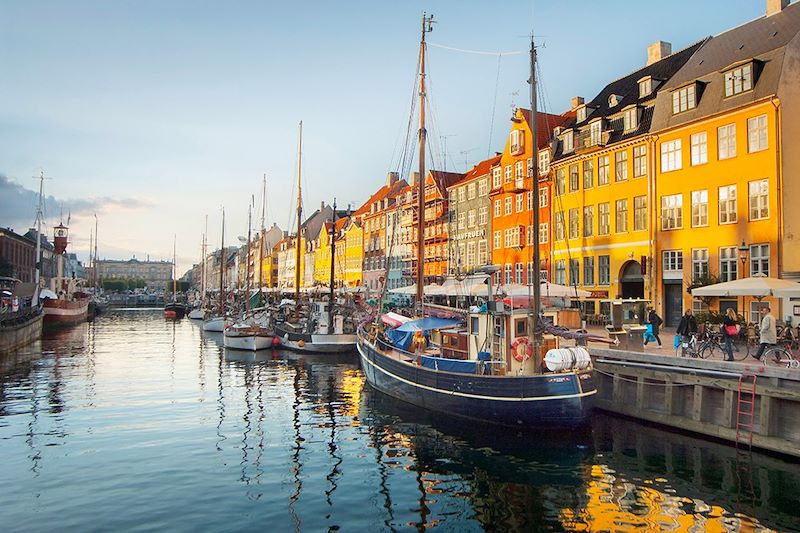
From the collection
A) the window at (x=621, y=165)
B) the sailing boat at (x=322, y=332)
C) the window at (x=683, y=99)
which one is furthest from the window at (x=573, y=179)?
the sailing boat at (x=322, y=332)

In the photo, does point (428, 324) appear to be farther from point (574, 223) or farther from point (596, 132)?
point (596, 132)

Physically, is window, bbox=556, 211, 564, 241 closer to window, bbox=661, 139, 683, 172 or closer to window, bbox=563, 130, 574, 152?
window, bbox=563, 130, 574, 152

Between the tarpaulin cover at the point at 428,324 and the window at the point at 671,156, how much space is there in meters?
20.8

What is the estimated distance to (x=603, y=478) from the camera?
53.7 ft

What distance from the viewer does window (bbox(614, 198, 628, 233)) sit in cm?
4138

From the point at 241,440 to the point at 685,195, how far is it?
30.2m

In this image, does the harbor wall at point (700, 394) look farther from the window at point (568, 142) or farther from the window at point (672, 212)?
the window at point (568, 142)

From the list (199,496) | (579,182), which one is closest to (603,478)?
(199,496)

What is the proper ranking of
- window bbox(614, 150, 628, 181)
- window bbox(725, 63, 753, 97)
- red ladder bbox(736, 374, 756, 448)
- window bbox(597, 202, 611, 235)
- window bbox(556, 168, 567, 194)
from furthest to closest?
window bbox(556, 168, 567, 194) < window bbox(597, 202, 611, 235) < window bbox(614, 150, 628, 181) < window bbox(725, 63, 753, 97) < red ladder bbox(736, 374, 756, 448)

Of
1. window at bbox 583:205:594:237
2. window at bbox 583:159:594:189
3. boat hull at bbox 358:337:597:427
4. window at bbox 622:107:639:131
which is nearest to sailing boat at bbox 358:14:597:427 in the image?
boat hull at bbox 358:337:597:427

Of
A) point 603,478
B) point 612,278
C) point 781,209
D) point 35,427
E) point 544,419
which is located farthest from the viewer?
point 612,278

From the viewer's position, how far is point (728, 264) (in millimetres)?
33906

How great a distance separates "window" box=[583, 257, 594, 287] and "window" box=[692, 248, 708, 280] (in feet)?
29.8

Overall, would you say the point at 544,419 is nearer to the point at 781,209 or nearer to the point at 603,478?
the point at 603,478
